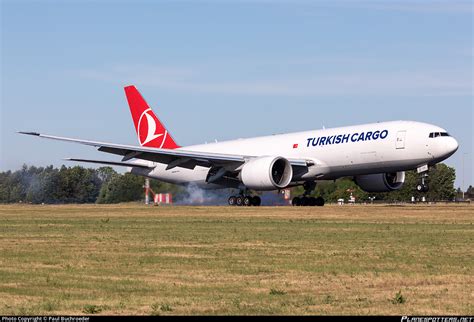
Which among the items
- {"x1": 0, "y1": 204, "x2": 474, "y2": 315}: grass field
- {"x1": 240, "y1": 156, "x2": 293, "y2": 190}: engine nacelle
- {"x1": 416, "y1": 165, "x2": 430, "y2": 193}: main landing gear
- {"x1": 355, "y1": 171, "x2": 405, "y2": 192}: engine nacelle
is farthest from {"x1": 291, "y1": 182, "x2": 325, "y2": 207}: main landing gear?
{"x1": 0, "y1": 204, "x2": 474, "y2": 315}: grass field

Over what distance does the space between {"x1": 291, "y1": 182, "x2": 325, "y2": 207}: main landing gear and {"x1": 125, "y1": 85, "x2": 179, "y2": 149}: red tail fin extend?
13.5 metres

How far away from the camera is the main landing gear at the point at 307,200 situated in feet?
188

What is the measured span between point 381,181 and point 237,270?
40.2 m

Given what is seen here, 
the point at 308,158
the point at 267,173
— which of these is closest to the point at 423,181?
the point at 308,158

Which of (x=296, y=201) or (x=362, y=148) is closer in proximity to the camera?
(x=362, y=148)

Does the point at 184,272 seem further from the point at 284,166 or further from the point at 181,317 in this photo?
the point at 284,166

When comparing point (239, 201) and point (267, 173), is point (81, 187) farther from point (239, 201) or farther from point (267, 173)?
point (267, 173)

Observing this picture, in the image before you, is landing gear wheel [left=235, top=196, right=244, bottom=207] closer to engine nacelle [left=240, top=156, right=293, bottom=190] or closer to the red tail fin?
engine nacelle [left=240, top=156, right=293, bottom=190]

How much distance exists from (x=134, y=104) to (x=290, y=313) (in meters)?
58.0

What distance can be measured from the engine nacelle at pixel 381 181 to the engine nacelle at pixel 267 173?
219 inches

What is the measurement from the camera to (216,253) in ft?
73.7

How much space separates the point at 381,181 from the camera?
190 ft

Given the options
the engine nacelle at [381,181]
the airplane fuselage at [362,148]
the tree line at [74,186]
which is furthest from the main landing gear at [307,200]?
the tree line at [74,186]

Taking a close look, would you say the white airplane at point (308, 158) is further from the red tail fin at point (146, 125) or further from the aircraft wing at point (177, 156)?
the red tail fin at point (146, 125)
